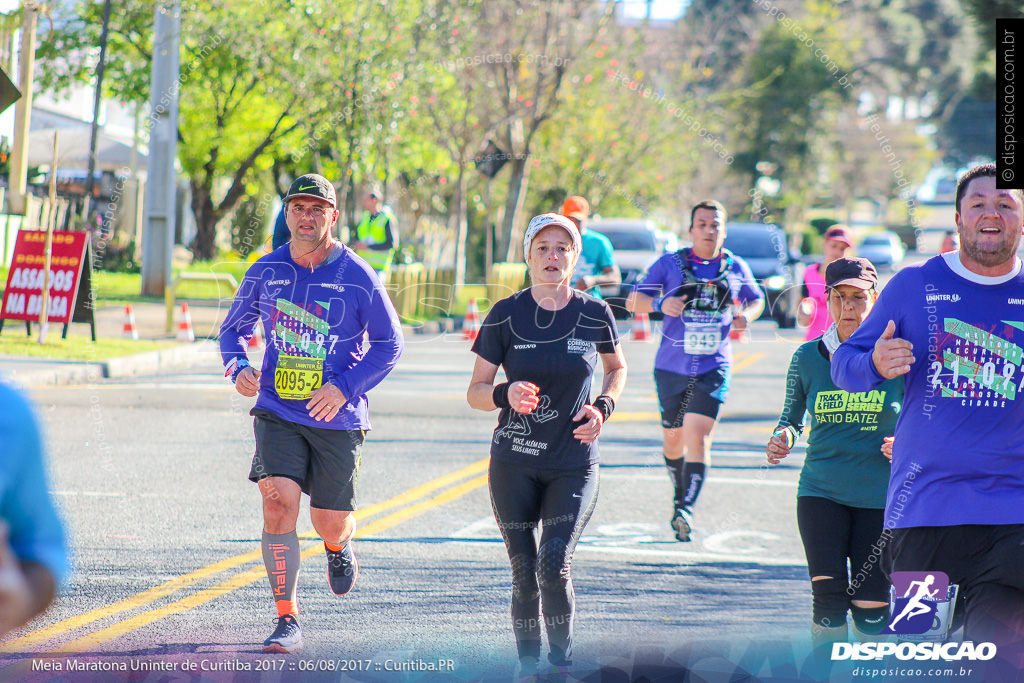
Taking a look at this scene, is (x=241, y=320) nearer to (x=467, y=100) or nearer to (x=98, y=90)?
(x=98, y=90)

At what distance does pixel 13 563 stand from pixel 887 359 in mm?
2743

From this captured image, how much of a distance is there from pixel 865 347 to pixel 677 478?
4.10 meters

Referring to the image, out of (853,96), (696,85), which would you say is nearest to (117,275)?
(696,85)

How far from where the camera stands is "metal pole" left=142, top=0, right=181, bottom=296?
19500mm

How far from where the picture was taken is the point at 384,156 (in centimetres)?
2802

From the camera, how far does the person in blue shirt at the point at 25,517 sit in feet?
6.92

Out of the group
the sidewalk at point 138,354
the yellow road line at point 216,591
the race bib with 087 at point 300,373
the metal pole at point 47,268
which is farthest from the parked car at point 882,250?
the race bib with 087 at point 300,373

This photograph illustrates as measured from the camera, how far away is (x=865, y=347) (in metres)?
4.20

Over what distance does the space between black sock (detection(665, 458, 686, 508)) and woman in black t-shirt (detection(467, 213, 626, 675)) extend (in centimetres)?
310

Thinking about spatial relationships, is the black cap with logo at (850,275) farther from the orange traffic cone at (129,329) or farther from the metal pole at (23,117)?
the orange traffic cone at (129,329)

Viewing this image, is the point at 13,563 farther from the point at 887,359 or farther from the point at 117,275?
the point at 117,275

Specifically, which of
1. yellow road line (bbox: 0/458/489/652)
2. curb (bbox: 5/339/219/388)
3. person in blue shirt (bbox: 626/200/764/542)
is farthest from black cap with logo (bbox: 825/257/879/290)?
curb (bbox: 5/339/219/388)

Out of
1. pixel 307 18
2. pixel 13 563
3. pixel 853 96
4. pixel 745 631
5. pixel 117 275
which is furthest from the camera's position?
pixel 853 96

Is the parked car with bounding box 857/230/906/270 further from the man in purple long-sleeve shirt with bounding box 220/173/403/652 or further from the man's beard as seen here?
the man's beard
